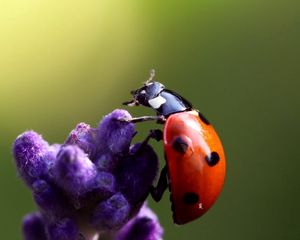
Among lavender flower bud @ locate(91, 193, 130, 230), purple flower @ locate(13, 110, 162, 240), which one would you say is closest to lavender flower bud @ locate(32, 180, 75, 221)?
purple flower @ locate(13, 110, 162, 240)

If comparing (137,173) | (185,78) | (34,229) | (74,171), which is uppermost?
(185,78)

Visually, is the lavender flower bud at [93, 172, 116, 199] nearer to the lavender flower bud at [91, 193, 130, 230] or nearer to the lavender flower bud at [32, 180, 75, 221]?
the lavender flower bud at [91, 193, 130, 230]

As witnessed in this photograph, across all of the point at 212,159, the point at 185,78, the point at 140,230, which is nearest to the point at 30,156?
the point at 140,230

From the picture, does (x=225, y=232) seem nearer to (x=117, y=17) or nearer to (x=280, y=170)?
(x=280, y=170)

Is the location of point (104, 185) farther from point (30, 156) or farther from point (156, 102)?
point (156, 102)

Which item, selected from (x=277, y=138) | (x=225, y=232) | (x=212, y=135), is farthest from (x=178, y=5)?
(x=212, y=135)
